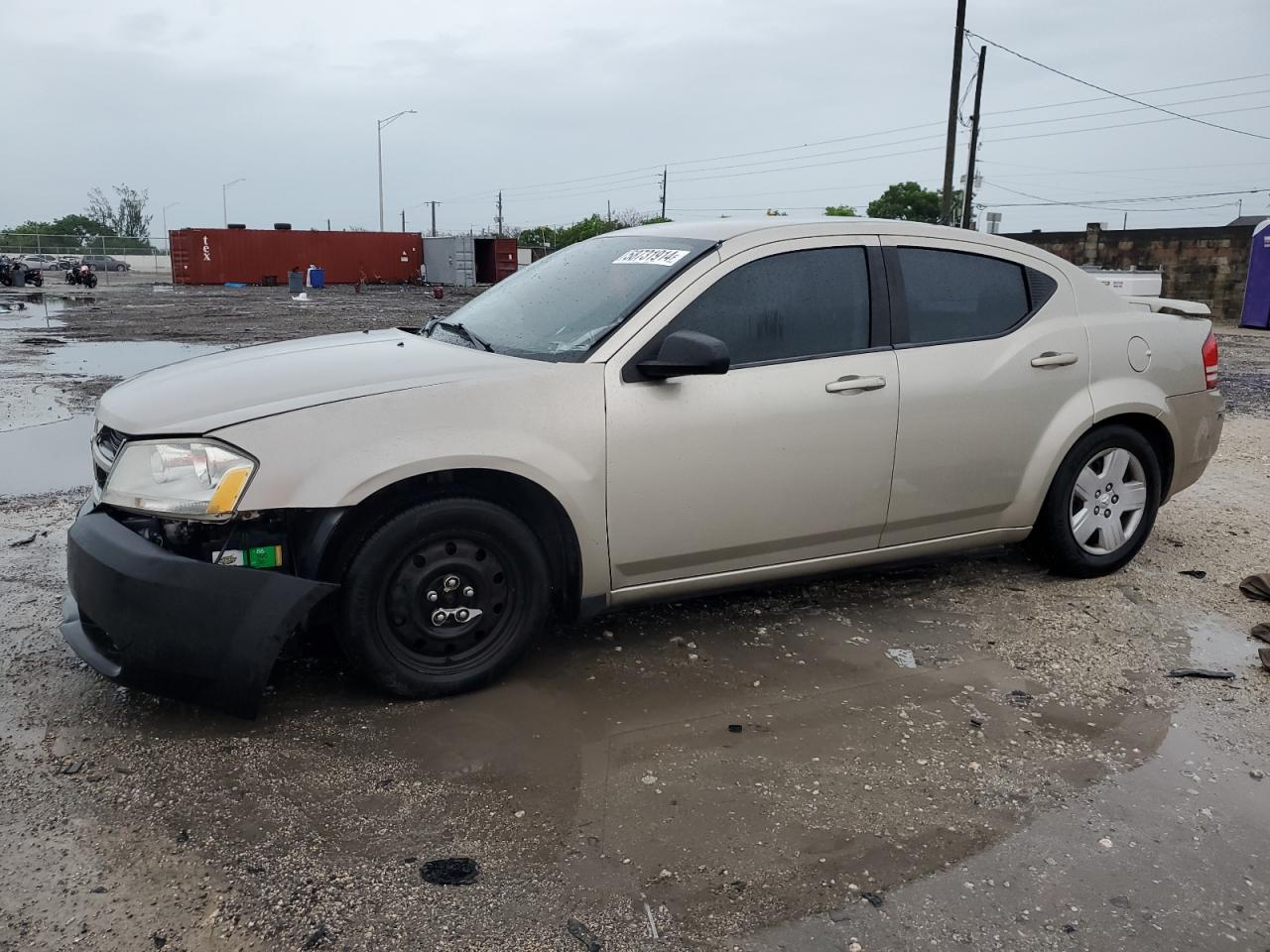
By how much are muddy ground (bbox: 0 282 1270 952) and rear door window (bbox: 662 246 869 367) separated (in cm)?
122

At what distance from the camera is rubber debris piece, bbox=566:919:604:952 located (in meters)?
2.45

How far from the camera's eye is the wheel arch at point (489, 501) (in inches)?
136

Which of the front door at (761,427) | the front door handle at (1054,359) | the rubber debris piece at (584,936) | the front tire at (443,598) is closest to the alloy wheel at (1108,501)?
the front door handle at (1054,359)

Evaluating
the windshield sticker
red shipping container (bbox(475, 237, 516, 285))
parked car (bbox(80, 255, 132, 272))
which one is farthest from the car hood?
parked car (bbox(80, 255, 132, 272))

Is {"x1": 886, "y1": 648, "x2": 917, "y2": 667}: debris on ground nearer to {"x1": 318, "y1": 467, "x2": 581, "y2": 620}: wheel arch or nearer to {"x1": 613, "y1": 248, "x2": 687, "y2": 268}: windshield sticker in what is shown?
{"x1": 318, "y1": 467, "x2": 581, "y2": 620}: wheel arch

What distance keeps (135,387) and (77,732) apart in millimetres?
1248

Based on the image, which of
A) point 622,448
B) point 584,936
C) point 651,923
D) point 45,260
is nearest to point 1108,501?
point 622,448

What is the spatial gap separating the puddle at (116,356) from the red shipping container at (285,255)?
34965 mm

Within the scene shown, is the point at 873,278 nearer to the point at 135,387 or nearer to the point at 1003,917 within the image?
the point at 1003,917

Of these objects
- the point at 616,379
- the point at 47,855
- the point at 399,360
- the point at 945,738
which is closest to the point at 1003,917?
the point at 945,738

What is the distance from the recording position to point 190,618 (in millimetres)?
3182

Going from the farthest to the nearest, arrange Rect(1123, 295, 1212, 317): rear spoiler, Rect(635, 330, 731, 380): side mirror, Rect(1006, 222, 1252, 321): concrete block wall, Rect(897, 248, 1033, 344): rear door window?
Rect(1006, 222, 1252, 321): concrete block wall
Rect(1123, 295, 1212, 317): rear spoiler
Rect(897, 248, 1033, 344): rear door window
Rect(635, 330, 731, 380): side mirror

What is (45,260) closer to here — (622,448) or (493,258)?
(493,258)

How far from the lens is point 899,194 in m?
79.0
